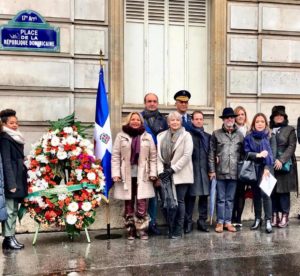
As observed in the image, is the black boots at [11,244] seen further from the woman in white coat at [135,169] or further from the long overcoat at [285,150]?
the long overcoat at [285,150]

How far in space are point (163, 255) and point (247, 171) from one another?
219 cm

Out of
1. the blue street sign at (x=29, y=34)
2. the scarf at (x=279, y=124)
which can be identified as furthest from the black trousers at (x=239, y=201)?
the blue street sign at (x=29, y=34)

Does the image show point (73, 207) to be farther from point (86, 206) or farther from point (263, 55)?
point (263, 55)

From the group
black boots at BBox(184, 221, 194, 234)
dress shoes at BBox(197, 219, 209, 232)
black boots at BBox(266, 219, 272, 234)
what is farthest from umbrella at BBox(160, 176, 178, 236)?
black boots at BBox(266, 219, 272, 234)

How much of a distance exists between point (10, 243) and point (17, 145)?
1.40m

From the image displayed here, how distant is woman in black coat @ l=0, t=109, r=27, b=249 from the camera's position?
7.53 m

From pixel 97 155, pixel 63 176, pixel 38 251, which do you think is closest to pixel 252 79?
pixel 97 155

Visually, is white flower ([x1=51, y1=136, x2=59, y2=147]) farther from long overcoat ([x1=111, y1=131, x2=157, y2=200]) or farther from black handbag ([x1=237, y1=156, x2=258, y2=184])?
black handbag ([x1=237, y1=156, x2=258, y2=184])

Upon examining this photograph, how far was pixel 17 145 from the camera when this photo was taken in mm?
7672

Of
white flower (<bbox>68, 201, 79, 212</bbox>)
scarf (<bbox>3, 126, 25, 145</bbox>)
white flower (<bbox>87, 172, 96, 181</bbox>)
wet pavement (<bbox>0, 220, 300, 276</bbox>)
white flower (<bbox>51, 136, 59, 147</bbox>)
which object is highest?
scarf (<bbox>3, 126, 25, 145</bbox>)

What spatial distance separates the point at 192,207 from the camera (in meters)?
8.88

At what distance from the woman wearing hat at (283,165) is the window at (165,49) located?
2218 millimetres

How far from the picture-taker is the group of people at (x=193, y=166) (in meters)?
8.23

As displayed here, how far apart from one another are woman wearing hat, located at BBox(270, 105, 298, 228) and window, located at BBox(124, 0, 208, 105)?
222 cm
